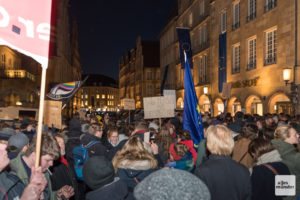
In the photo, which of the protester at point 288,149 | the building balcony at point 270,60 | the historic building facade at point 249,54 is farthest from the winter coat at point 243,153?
the building balcony at point 270,60

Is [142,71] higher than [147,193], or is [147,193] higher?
[142,71]

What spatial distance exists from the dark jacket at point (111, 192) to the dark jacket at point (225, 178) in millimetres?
836

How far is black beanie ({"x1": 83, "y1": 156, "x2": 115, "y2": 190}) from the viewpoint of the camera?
9.20 ft

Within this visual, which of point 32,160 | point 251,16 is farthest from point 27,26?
point 251,16

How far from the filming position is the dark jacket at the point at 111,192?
9.30 ft

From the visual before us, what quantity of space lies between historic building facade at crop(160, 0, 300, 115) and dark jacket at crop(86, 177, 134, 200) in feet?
44.5

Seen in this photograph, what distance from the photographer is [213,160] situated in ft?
10.1

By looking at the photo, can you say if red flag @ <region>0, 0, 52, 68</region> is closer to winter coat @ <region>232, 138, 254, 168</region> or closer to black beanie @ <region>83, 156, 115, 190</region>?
black beanie @ <region>83, 156, 115, 190</region>

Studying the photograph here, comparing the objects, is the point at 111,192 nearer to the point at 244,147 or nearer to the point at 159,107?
the point at 244,147

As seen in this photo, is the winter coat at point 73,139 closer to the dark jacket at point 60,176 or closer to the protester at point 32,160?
the dark jacket at point 60,176

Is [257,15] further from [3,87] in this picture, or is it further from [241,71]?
[3,87]

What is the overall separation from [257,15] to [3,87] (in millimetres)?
24734

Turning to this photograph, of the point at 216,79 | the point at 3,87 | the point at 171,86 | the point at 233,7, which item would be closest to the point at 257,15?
the point at 233,7

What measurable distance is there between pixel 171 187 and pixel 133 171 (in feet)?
6.76
